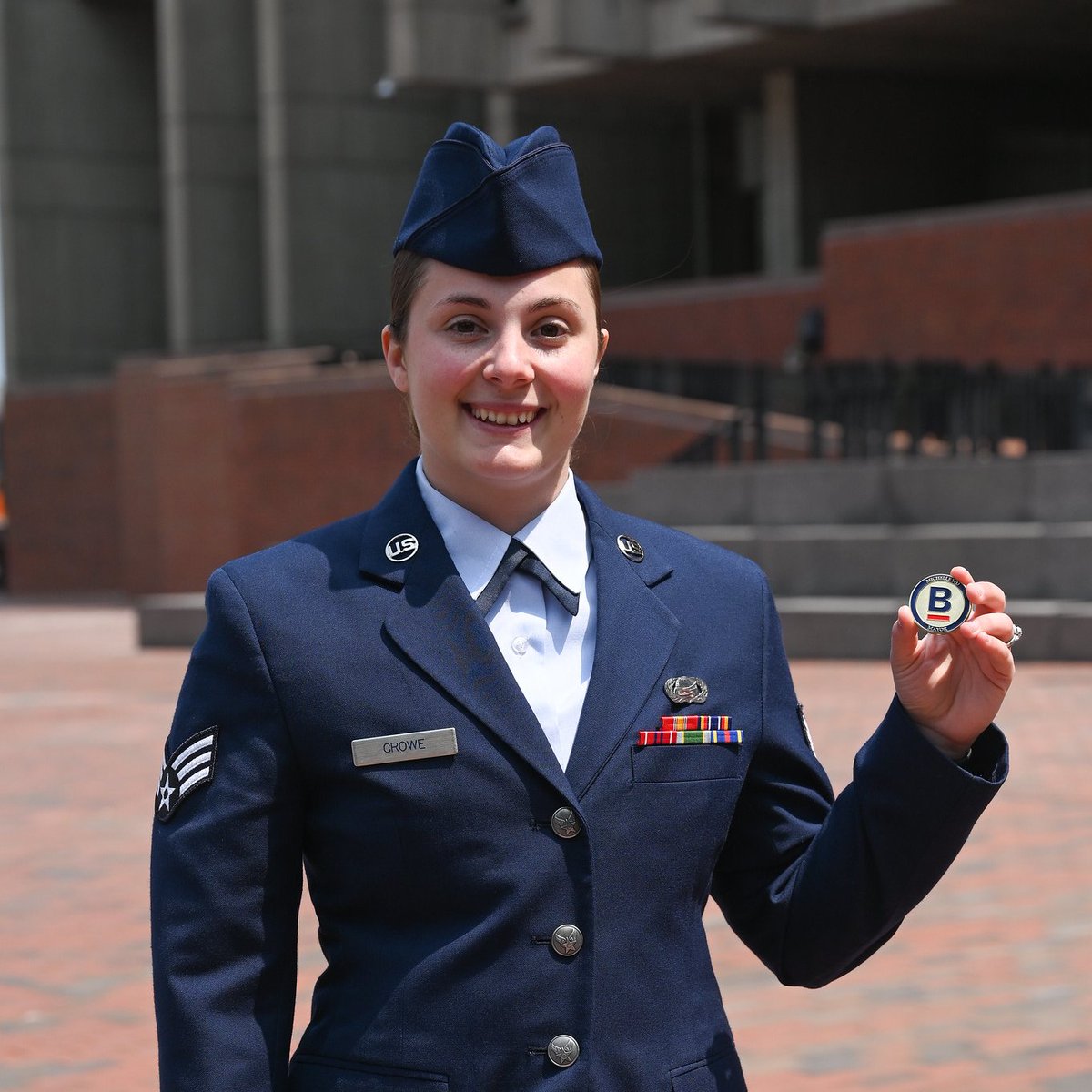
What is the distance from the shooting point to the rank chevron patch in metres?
2.23

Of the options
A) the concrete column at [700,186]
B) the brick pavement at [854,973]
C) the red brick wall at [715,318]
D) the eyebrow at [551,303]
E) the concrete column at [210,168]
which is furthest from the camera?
the concrete column at [210,168]

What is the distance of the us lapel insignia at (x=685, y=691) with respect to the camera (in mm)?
2340

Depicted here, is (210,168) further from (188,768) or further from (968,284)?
(188,768)

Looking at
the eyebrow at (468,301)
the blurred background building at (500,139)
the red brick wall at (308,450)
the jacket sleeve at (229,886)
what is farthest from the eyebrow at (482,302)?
the red brick wall at (308,450)

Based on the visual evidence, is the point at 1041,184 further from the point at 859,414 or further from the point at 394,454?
the point at 859,414

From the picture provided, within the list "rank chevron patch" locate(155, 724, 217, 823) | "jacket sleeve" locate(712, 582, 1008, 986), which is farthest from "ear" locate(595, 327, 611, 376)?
"rank chevron patch" locate(155, 724, 217, 823)

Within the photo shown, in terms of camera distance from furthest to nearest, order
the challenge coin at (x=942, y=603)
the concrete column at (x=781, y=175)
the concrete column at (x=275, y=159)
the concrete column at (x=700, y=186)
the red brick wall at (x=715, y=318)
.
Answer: the concrete column at (x=700, y=186) → the concrete column at (x=275, y=159) → the concrete column at (x=781, y=175) → the red brick wall at (x=715, y=318) → the challenge coin at (x=942, y=603)

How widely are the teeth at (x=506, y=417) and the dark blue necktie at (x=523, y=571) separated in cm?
15

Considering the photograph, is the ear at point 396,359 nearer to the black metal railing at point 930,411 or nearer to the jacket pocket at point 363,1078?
the jacket pocket at point 363,1078

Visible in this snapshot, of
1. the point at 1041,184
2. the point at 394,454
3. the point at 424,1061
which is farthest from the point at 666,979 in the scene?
the point at 1041,184

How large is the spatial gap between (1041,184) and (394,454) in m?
13.1

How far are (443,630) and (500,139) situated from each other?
32630 mm

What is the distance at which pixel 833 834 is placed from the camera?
2359mm

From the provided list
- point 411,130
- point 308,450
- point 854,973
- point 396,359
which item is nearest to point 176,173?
point 411,130
